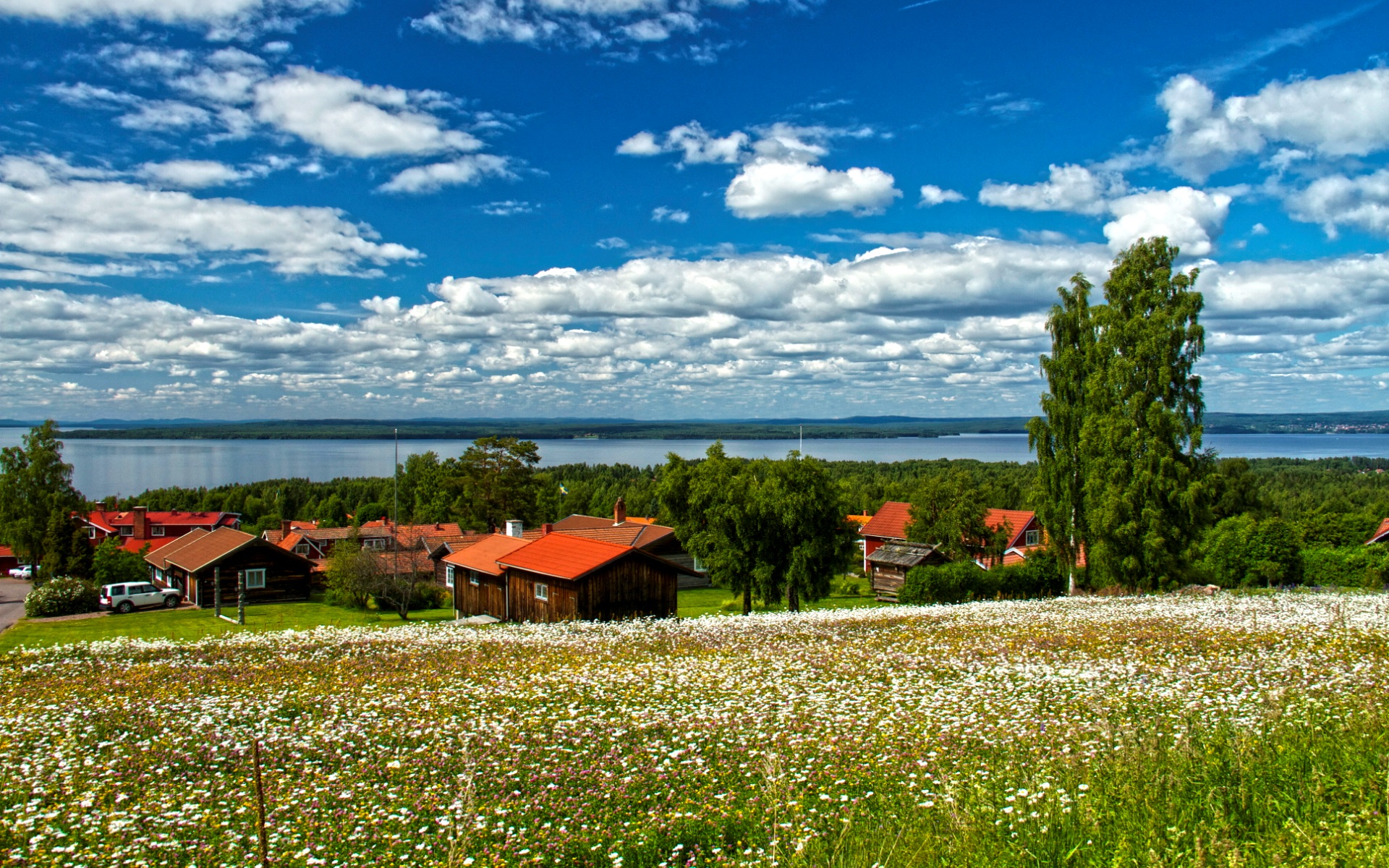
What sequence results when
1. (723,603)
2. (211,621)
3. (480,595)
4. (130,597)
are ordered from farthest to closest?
(723,603) → (130,597) → (211,621) → (480,595)

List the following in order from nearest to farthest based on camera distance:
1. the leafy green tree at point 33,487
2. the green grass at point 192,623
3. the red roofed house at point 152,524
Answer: the green grass at point 192,623 < the leafy green tree at point 33,487 < the red roofed house at point 152,524

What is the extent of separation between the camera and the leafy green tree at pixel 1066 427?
3212cm

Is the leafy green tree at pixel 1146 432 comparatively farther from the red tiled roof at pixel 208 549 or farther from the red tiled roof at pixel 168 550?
the red tiled roof at pixel 168 550

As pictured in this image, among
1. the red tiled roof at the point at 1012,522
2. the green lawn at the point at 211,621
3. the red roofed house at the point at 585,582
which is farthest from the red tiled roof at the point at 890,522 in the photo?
the red roofed house at the point at 585,582

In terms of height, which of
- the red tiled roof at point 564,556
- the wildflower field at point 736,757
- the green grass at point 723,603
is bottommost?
the green grass at point 723,603

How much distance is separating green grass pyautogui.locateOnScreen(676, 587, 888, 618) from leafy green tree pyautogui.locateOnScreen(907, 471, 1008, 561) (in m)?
7.21

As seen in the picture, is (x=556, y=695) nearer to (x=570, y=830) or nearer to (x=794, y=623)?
(x=570, y=830)

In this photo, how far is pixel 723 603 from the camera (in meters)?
47.7

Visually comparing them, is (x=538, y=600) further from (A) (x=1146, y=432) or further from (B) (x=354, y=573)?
(A) (x=1146, y=432)

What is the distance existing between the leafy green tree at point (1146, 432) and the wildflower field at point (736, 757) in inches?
496

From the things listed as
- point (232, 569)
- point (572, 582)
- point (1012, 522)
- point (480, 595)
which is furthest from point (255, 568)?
point (1012, 522)

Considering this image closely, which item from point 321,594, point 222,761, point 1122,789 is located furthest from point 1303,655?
point 321,594

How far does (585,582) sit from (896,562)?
2645 cm

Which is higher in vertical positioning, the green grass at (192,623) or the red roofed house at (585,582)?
the red roofed house at (585,582)
